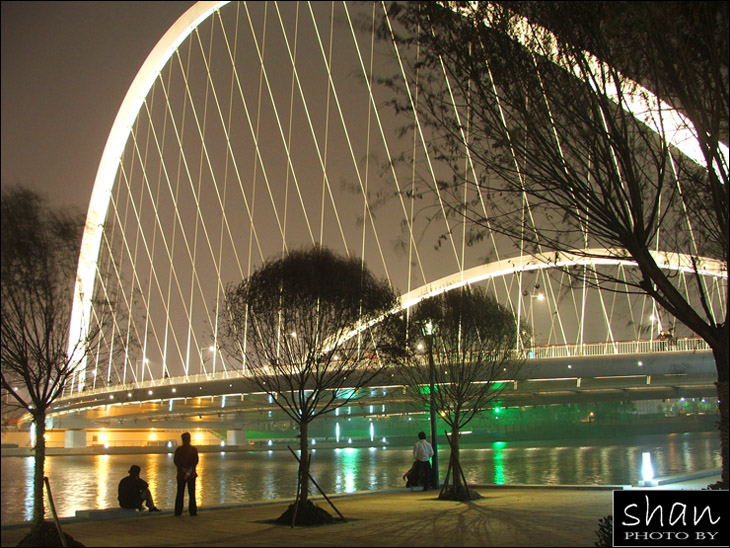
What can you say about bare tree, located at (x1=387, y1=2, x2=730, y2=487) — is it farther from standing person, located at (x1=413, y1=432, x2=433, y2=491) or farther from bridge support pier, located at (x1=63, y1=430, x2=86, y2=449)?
bridge support pier, located at (x1=63, y1=430, x2=86, y2=449)

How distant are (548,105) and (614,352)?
116 feet

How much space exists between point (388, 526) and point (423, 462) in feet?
27.8

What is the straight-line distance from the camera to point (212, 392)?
50.4 metres

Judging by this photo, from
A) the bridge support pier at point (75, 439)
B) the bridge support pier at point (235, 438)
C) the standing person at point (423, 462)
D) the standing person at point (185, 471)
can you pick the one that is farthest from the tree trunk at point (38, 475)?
the bridge support pier at point (235, 438)

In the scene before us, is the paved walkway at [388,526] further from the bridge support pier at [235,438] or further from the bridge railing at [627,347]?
the bridge support pier at [235,438]

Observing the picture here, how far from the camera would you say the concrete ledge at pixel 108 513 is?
52.1ft

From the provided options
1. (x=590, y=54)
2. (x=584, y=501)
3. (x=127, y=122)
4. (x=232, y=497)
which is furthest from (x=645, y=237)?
(x=127, y=122)

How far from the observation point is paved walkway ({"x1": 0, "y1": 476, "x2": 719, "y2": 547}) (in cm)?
1266

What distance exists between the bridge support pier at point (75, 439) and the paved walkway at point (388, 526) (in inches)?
2707

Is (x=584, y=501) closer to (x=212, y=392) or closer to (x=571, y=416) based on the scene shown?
(x=212, y=392)

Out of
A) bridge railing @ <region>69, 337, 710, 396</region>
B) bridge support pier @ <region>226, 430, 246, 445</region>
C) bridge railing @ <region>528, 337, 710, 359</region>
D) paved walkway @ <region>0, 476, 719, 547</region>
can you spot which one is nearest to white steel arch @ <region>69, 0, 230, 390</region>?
bridge railing @ <region>69, 337, 710, 396</region>

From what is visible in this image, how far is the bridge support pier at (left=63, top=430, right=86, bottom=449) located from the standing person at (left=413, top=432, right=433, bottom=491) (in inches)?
2635

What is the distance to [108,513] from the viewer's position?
16375mm

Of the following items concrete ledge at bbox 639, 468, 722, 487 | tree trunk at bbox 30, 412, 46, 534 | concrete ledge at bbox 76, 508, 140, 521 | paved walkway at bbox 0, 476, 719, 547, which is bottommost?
concrete ledge at bbox 639, 468, 722, 487
